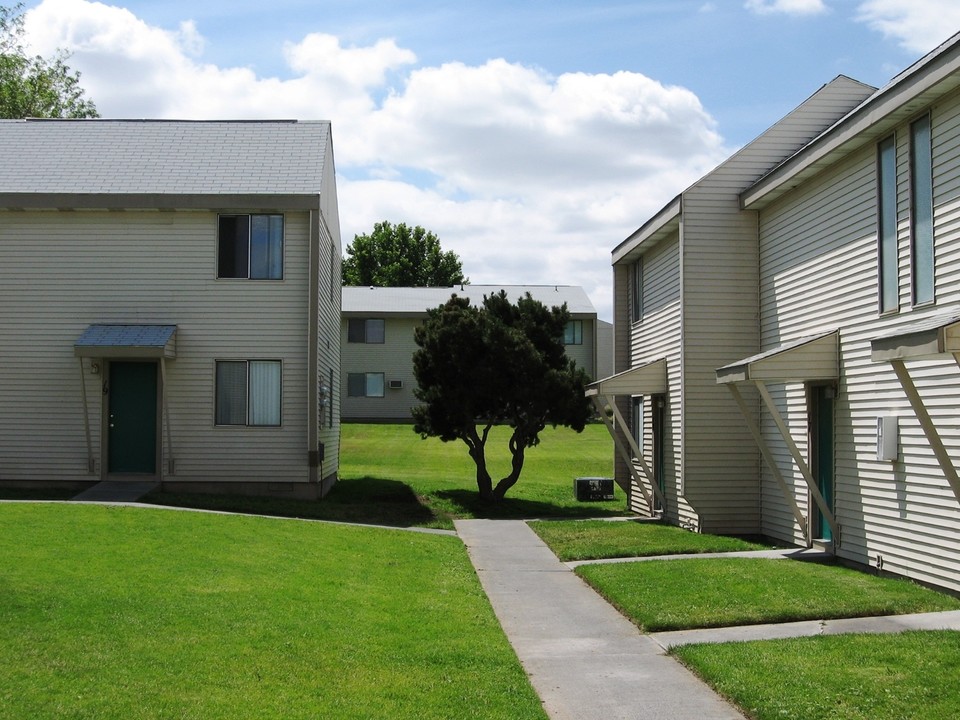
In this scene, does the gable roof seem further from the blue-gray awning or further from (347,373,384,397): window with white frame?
(347,373,384,397): window with white frame

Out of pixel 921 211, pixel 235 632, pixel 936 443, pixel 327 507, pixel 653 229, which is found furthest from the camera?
pixel 327 507

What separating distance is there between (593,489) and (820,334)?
11166mm

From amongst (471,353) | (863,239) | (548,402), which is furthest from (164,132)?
(863,239)

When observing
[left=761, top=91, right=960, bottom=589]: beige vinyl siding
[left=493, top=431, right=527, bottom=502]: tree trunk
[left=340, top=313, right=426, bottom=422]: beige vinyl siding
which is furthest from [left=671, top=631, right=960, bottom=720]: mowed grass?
[left=340, top=313, right=426, bottom=422]: beige vinyl siding

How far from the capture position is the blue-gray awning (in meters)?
19.7

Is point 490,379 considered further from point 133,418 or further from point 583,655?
point 583,655

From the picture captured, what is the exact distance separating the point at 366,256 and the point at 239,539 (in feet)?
212

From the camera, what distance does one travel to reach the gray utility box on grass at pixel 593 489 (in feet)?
80.7

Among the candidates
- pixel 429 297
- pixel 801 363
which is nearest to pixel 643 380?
pixel 801 363

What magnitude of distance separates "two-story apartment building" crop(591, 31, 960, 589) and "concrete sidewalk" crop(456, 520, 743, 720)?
330 cm

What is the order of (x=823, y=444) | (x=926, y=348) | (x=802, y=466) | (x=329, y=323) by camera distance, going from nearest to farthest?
1. (x=926, y=348)
2. (x=802, y=466)
3. (x=823, y=444)
4. (x=329, y=323)

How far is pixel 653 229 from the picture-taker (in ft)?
63.2

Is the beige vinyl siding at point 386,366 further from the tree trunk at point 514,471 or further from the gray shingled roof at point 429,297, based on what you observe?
the tree trunk at point 514,471

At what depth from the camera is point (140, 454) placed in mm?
21109
